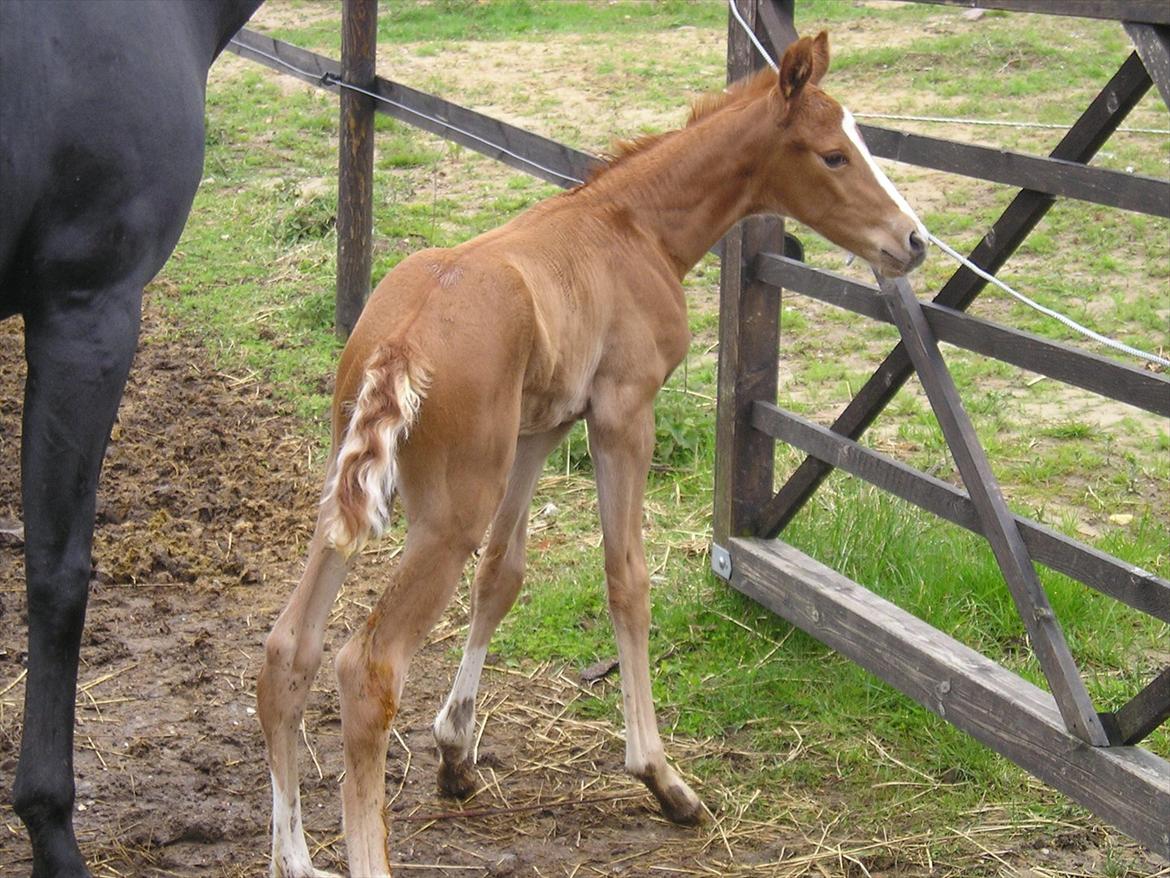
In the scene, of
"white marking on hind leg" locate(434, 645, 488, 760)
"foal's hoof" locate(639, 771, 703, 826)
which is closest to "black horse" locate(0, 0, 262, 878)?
"white marking on hind leg" locate(434, 645, 488, 760)

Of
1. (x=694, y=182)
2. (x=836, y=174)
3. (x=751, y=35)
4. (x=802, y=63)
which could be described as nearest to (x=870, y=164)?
(x=836, y=174)

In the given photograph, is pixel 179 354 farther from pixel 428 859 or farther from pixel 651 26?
pixel 651 26

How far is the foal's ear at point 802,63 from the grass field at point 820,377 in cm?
159

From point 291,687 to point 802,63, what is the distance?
186 centimetres

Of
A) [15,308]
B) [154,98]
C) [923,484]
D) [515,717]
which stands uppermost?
[154,98]

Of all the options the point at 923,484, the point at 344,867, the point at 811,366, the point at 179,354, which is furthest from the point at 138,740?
the point at 811,366

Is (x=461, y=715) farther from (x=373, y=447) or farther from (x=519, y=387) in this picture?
(x=373, y=447)

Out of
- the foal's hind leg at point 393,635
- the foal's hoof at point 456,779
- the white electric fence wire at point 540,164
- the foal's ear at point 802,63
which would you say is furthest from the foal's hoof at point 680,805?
the foal's ear at point 802,63

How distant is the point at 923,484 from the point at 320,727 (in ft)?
5.71

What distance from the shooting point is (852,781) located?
3.65 m

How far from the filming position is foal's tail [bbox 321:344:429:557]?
2.60m

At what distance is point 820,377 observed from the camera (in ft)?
19.7

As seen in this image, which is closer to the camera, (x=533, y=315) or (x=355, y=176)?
(x=533, y=315)

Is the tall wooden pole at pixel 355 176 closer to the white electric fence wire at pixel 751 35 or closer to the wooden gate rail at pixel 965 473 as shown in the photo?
the wooden gate rail at pixel 965 473
